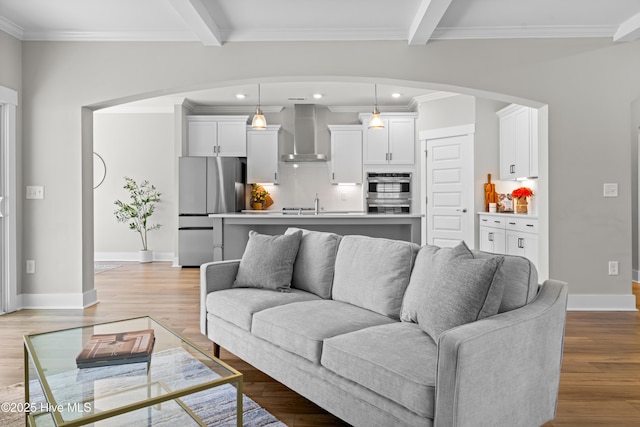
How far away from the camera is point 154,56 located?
168 inches

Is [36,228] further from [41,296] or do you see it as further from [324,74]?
[324,74]

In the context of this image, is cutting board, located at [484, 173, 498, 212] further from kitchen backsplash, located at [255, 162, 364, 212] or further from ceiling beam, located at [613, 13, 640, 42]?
ceiling beam, located at [613, 13, 640, 42]

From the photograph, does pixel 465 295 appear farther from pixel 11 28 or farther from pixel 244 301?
pixel 11 28

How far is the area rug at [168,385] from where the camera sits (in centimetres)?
157

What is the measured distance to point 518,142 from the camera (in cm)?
569

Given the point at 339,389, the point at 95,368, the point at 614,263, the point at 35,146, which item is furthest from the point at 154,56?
the point at 614,263

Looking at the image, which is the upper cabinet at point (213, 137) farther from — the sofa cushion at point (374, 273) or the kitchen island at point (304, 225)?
the sofa cushion at point (374, 273)

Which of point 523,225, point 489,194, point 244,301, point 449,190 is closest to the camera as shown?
point 244,301

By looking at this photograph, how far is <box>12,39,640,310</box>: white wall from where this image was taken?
4.18 meters

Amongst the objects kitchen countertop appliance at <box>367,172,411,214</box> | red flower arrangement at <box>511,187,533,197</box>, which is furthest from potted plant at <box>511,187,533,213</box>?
kitchen countertop appliance at <box>367,172,411,214</box>

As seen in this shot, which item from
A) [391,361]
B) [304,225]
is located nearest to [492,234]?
[304,225]

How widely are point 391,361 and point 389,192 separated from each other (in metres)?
5.82

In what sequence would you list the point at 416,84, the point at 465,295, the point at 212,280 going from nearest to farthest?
1. the point at 465,295
2. the point at 212,280
3. the point at 416,84

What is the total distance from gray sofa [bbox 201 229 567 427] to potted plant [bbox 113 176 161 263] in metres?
5.13
